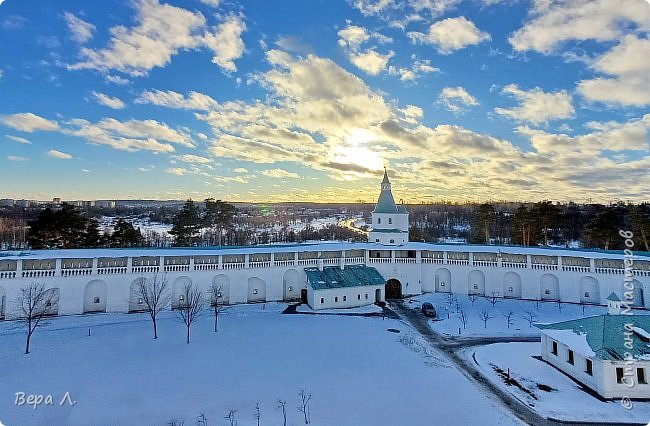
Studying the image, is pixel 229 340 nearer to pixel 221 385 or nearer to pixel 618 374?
pixel 221 385

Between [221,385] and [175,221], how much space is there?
36.8m

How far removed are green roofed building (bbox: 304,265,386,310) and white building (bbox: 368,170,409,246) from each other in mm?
4860

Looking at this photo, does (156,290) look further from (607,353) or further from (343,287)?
(607,353)

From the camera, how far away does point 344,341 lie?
2172cm

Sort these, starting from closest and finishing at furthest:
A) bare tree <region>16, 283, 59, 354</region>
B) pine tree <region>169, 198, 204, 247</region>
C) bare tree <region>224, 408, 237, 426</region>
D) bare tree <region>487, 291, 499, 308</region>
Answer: bare tree <region>224, 408, 237, 426</region>
bare tree <region>16, 283, 59, 354</region>
bare tree <region>487, 291, 499, 308</region>
pine tree <region>169, 198, 204, 247</region>

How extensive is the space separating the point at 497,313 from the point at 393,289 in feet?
30.6

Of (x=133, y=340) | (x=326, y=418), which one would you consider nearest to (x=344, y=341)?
(x=326, y=418)

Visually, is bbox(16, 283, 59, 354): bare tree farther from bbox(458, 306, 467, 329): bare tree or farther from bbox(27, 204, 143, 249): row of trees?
bbox(458, 306, 467, 329): bare tree

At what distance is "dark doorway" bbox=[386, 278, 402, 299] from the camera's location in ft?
111

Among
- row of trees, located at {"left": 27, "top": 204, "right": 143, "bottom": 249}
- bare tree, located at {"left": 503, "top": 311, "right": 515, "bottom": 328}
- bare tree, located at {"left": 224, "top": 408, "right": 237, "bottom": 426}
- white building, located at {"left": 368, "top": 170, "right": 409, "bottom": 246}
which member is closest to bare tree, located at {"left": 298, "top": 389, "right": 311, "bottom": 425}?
bare tree, located at {"left": 224, "top": 408, "right": 237, "bottom": 426}

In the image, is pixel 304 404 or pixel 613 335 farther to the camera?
pixel 613 335

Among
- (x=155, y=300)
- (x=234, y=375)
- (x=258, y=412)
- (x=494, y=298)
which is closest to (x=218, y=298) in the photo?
(x=155, y=300)

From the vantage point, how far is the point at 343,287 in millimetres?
29578

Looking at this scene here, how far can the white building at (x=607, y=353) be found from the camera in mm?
15258
